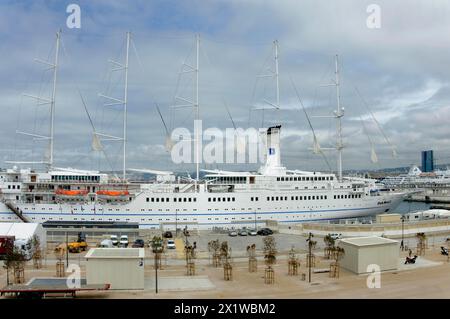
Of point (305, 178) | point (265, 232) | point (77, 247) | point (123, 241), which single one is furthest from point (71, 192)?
point (305, 178)

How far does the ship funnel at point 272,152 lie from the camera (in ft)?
150

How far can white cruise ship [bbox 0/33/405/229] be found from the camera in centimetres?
4000

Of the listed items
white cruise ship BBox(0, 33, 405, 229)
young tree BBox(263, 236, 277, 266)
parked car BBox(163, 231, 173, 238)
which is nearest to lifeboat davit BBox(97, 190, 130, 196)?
white cruise ship BBox(0, 33, 405, 229)

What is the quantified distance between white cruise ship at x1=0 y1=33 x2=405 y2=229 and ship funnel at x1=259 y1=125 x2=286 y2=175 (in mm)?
1650

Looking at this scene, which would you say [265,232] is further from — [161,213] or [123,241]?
[123,241]

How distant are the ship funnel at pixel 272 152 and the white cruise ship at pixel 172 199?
1.65m

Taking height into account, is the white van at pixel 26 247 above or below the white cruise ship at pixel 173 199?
below

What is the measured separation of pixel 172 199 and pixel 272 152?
12.4 m

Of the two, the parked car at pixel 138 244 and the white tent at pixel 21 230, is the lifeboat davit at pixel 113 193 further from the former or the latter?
the white tent at pixel 21 230

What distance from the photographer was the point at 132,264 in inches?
761

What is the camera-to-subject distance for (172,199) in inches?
1583

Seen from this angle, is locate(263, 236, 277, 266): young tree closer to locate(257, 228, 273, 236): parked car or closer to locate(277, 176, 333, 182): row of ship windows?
locate(257, 228, 273, 236): parked car

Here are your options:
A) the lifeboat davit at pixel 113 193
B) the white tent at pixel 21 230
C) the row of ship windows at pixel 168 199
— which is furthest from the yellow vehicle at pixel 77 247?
the row of ship windows at pixel 168 199
